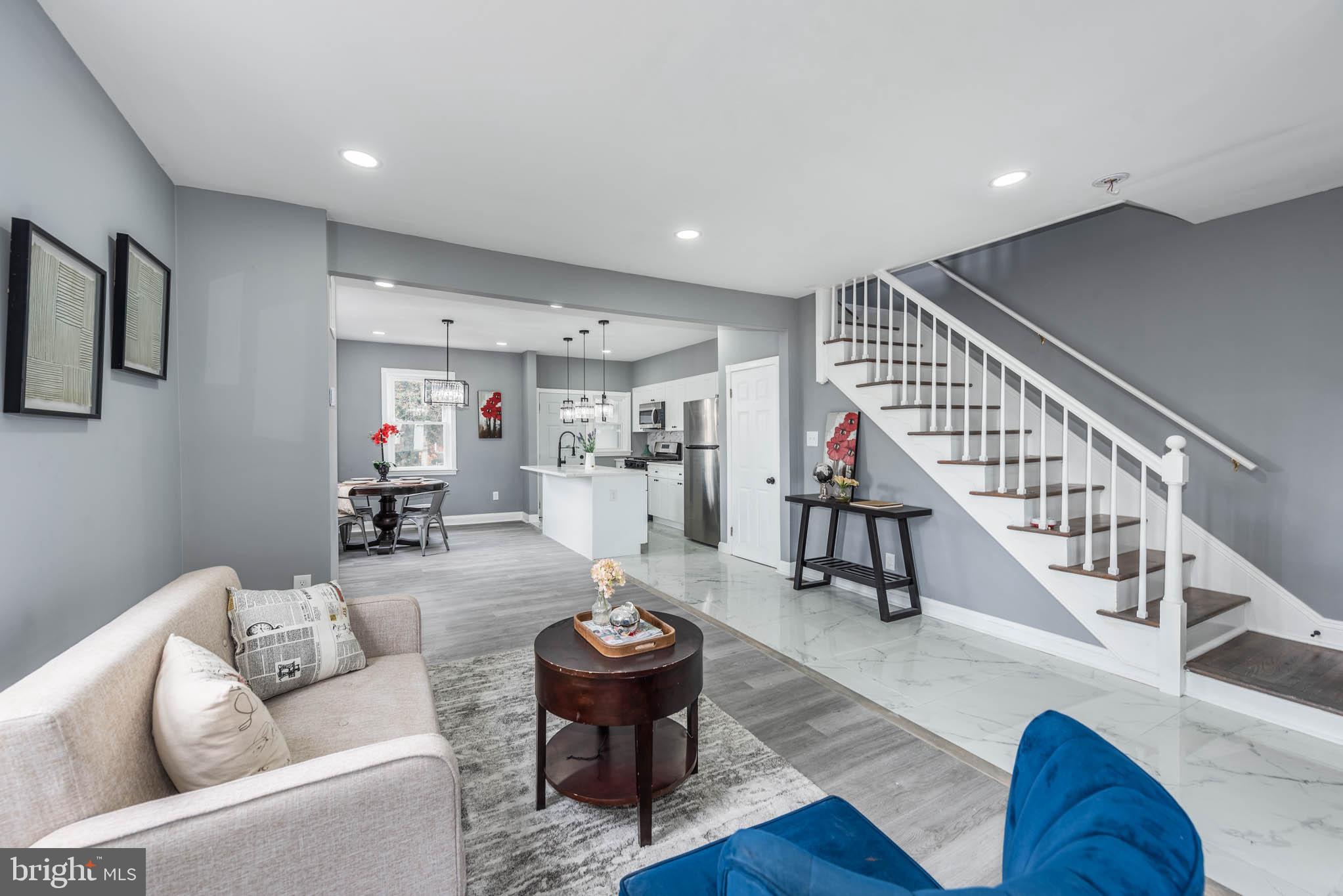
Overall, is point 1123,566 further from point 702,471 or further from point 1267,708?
point 702,471

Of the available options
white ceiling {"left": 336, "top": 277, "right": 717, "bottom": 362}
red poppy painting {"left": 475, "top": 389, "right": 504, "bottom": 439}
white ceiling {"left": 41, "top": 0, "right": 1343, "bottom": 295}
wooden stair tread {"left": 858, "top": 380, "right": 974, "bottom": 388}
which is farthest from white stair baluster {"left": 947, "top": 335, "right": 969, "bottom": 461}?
red poppy painting {"left": 475, "top": 389, "right": 504, "bottom": 439}

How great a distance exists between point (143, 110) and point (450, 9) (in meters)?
1.44

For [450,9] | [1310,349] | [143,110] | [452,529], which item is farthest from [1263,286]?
[452,529]

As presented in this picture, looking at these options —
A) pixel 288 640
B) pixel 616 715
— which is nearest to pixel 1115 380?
pixel 616 715

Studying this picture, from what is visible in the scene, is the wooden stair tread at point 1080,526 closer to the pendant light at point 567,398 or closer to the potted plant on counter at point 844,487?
the potted plant on counter at point 844,487

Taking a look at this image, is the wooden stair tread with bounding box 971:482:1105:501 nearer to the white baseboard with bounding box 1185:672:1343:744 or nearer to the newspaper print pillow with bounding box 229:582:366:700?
the white baseboard with bounding box 1185:672:1343:744

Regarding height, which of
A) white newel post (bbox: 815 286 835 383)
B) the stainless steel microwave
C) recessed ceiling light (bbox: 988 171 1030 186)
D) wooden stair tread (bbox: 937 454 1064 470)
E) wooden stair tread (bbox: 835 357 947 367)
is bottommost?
wooden stair tread (bbox: 937 454 1064 470)

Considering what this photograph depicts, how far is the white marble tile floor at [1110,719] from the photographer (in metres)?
1.78

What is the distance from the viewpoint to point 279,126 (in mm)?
2262

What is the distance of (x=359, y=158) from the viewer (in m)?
2.51

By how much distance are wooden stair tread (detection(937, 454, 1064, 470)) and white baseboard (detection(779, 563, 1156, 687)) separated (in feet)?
3.21

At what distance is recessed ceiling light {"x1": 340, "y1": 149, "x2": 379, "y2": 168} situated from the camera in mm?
2463

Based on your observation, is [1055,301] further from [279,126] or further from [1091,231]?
[279,126]

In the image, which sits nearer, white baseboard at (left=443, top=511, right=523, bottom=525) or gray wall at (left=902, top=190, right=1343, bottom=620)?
gray wall at (left=902, top=190, right=1343, bottom=620)
